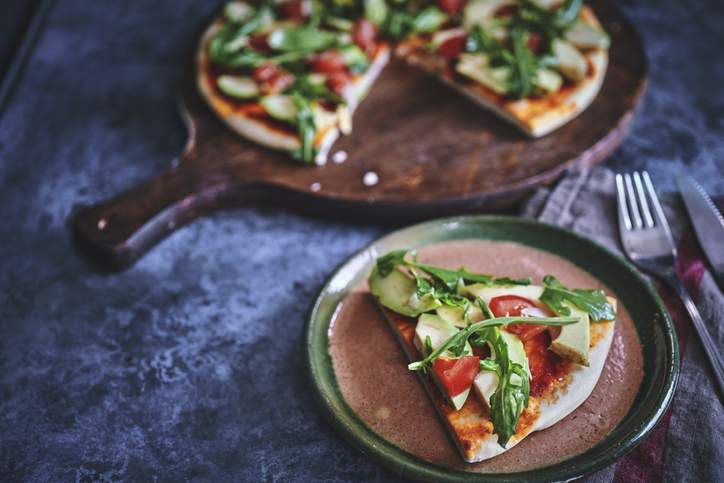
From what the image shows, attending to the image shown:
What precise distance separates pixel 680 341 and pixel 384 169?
1751 mm

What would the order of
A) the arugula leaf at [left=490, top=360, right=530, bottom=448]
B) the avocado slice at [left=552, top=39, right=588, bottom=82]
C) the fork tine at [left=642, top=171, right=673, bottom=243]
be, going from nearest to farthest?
the arugula leaf at [left=490, top=360, right=530, bottom=448] < the fork tine at [left=642, top=171, right=673, bottom=243] < the avocado slice at [left=552, top=39, right=588, bottom=82]

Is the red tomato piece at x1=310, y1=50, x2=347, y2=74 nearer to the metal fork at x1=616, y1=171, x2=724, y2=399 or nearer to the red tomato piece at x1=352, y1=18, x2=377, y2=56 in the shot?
the red tomato piece at x1=352, y1=18, x2=377, y2=56

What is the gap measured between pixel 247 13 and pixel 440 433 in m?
3.32

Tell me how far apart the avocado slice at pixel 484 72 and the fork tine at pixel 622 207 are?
95 cm

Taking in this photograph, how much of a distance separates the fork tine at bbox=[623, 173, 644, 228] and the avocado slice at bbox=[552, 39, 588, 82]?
87 centimetres

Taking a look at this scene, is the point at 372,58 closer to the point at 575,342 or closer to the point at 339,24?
the point at 339,24

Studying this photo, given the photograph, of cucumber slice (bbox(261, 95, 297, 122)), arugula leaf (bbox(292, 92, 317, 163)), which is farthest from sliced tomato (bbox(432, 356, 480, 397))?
cucumber slice (bbox(261, 95, 297, 122))

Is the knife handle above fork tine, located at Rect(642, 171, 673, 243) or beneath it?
beneath

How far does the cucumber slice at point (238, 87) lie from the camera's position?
14.6ft

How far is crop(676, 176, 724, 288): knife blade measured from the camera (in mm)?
3410

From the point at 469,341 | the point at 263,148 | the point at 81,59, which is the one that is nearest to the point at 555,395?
the point at 469,341

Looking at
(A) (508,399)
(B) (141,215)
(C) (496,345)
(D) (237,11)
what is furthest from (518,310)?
(D) (237,11)

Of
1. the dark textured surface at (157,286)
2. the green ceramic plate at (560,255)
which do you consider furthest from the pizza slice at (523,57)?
the green ceramic plate at (560,255)

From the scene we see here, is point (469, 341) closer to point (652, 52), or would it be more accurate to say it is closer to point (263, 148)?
point (263, 148)
